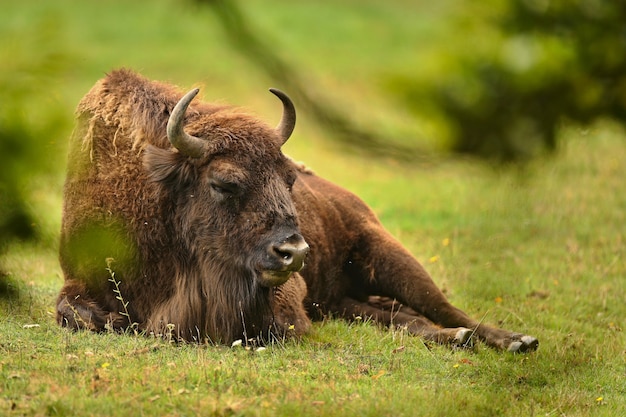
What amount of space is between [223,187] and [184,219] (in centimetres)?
45

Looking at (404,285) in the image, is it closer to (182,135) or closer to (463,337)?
(463,337)

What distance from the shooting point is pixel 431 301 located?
8719mm

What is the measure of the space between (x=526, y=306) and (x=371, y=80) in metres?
8.23

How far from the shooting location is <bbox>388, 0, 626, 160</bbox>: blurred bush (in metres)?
1.56

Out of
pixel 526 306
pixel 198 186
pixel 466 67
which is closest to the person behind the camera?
pixel 466 67

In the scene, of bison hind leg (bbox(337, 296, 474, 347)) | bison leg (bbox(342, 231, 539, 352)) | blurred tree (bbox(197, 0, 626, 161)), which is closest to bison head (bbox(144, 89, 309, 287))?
bison hind leg (bbox(337, 296, 474, 347))

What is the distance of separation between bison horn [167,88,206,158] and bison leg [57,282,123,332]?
1.35 metres

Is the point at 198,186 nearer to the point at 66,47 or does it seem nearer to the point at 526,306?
the point at 526,306

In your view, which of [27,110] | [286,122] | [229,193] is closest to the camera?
[27,110]

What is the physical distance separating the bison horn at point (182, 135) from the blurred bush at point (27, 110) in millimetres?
5008

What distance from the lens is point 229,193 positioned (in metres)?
7.26

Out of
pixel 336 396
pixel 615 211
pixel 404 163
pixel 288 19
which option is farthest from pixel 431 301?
pixel 404 163

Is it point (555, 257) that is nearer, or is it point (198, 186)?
point (198, 186)

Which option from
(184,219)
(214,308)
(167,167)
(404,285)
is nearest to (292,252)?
(214,308)
